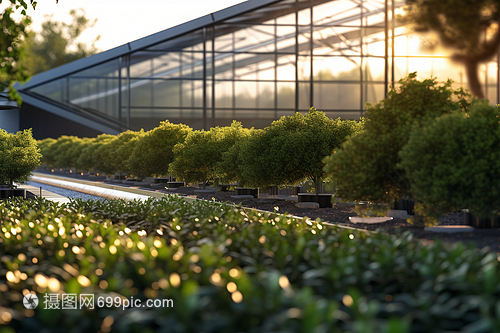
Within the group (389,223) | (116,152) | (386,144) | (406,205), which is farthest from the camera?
(116,152)

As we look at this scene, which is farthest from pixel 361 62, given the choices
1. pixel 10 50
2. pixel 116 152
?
pixel 10 50

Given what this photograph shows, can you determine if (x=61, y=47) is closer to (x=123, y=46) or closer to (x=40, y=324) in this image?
(x=123, y=46)

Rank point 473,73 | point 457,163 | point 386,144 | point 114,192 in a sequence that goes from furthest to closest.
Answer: point 114,192
point 473,73
point 386,144
point 457,163

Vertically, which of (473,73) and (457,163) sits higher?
(473,73)

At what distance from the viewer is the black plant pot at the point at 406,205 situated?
15547mm

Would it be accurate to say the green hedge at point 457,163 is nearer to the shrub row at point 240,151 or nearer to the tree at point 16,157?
the shrub row at point 240,151

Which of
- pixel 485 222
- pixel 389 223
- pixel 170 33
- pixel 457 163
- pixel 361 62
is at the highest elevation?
pixel 170 33

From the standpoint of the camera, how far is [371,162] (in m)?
11.3

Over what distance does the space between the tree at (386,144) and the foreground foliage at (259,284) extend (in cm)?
482

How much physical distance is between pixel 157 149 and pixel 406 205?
17358mm

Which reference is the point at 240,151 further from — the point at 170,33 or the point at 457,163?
the point at 170,33

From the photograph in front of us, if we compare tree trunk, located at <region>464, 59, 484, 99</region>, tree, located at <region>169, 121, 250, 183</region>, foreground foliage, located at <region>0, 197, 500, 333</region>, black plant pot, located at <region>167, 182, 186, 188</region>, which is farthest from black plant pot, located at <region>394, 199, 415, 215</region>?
black plant pot, located at <region>167, 182, 186, 188</region>

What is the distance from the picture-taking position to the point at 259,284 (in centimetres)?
448

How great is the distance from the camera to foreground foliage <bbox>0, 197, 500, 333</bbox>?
377 centimetres
